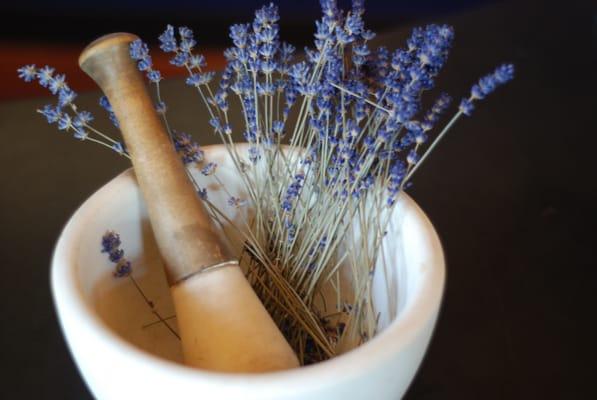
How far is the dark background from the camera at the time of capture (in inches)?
24.8

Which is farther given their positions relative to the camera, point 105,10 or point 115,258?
point 105,10

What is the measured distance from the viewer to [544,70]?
1.18 m

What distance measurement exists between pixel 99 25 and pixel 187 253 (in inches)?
49.2

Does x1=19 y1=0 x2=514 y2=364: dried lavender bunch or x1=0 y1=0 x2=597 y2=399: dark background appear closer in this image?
x1=19 y1=0 x2=514 y2=364: dried lavender bunch

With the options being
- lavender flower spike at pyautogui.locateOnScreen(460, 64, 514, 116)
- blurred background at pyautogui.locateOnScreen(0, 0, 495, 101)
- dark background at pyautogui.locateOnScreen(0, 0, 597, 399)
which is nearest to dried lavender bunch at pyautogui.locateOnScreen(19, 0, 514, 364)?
lavender flower spike at pyautogui.locateOnScreen(460, 64, 514, 116)

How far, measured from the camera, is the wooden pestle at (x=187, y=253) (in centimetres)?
45

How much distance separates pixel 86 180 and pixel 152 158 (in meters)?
0.42

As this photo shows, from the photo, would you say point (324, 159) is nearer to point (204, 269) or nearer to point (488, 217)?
point (204, 269)

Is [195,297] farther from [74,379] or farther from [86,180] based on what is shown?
[86,180]

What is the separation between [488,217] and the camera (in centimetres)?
82

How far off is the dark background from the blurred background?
503 millimetres

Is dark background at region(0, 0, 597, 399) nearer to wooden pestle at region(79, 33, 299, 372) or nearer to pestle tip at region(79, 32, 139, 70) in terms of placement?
wooden pestle at region(79, 33, 299, 372)

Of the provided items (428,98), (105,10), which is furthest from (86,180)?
(105,10)

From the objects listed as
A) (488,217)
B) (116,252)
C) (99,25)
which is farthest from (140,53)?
(99,25)
